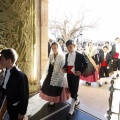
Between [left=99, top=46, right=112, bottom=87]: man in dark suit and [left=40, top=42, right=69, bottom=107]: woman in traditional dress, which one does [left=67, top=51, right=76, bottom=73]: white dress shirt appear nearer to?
[left=40, top=42, right=69, bottom=107]: woman in traditional dress

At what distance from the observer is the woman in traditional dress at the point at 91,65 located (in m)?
6.20

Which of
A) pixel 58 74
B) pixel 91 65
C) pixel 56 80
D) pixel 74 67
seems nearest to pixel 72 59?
pixel 74 67

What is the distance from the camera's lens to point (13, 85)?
2131mm

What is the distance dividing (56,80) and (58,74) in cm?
16

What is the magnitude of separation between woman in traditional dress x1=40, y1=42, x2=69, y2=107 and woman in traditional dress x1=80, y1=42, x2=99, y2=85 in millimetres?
2202

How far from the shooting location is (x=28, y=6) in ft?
15.8

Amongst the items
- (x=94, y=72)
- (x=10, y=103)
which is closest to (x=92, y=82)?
(x=94, y=72)

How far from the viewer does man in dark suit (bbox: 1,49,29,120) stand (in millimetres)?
2086

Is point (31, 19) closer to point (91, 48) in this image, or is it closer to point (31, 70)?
point (31, 70)

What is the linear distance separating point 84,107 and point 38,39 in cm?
257

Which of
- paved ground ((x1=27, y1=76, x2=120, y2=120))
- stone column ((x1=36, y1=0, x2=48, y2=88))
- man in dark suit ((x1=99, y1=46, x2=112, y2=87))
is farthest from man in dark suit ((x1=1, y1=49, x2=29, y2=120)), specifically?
man in dark suit ((x1=99, y1=46, x2=112, y2=87))

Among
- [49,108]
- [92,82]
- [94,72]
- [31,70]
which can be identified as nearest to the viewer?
[49,108]

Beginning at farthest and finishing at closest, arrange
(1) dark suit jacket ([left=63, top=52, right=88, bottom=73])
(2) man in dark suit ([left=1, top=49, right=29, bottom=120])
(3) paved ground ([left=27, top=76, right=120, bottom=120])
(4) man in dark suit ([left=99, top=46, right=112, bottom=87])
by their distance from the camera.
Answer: (4) man in dark suit ([left=99, top=46, right=112, bottom=87]) < (3) paved ground ([left=27, top=76, right=120, bottom=120]) < (1) dark suit jacket ([left=63, top=52, right=88, bottom=73]) < (2) man in dark suit ([left=1, top=49, right=29, bottom=120])

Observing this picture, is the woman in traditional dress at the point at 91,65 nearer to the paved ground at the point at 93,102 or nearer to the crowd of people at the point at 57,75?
the crowd of people at the point at 57,75
